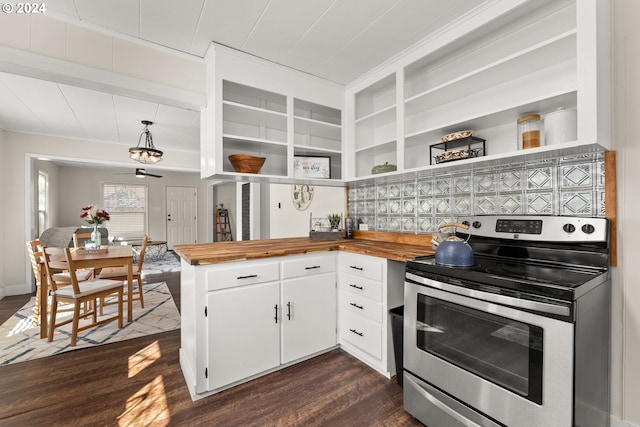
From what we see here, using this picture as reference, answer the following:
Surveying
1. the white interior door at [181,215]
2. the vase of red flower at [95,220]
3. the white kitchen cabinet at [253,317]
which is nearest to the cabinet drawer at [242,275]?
the white kitchen cabinet at [253,317]

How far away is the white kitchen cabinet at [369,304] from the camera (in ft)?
6.59

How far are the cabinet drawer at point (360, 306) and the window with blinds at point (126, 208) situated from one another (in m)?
7.98

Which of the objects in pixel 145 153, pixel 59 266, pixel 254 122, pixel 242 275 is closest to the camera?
pixel 242 275

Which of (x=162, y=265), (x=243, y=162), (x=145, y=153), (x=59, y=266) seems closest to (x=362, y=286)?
(x=243, y=162)

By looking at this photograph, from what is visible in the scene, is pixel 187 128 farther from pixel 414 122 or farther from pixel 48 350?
pixel 414 122

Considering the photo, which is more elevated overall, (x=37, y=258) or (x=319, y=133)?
(x=319, y=133)

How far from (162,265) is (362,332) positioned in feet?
18.9

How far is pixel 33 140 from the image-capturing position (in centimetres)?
455

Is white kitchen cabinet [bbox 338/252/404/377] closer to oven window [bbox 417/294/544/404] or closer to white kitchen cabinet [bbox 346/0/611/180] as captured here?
oven window [bbox 417/294/544/404]

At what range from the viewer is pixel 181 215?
346 inches

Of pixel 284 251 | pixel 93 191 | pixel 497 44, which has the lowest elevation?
pixel 284 251

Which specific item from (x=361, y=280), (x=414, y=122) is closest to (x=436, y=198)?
(x=414, y=122)

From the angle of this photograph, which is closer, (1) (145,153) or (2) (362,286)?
(2) (362,286)

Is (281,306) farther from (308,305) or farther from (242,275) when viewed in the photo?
(242,275)
